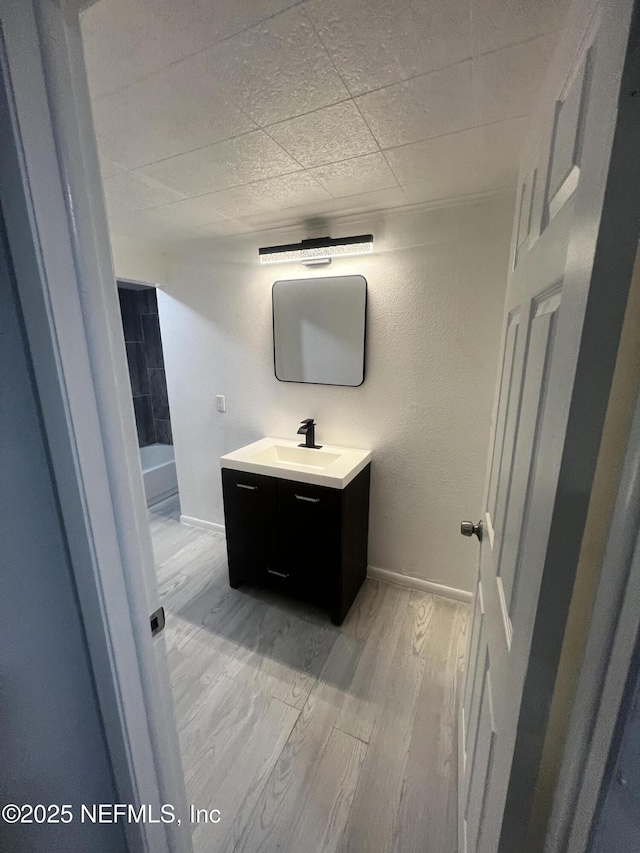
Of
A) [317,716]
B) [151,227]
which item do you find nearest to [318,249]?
[151,227]

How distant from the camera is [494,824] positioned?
1.84 feet

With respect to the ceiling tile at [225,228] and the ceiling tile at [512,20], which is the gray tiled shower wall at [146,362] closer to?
the ceiling tile at [225,228]

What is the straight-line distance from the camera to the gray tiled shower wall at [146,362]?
144 inches

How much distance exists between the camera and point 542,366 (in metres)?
0.56

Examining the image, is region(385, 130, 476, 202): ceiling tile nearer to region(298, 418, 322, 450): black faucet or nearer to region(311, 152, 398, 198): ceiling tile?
region(311, 152, 398, 198): ceiling tile

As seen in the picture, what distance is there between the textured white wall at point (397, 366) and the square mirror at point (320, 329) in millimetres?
60

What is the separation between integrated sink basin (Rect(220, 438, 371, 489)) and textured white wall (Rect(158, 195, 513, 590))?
0.12 m

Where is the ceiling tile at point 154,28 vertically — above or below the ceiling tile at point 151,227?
below

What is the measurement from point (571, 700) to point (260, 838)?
127 cm

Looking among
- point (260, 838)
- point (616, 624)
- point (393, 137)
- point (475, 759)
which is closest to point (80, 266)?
point (616, 624)

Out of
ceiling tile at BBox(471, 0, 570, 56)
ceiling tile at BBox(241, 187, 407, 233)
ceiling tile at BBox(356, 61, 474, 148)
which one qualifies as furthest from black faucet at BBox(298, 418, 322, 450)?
ceiling tile at BBox(471, 0, 570, 56)

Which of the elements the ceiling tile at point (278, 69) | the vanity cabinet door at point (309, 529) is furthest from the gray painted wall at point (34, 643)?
the vanity cabinet door at point (309, 529)

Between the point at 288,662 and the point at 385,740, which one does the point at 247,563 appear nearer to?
the point at 288,662

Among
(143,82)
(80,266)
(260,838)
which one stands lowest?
(260,838)
